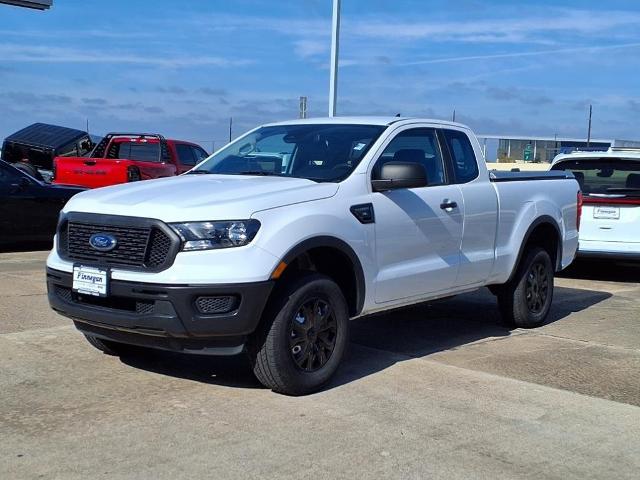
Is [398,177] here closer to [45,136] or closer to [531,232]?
[531,232]

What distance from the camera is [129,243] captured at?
15.5ft

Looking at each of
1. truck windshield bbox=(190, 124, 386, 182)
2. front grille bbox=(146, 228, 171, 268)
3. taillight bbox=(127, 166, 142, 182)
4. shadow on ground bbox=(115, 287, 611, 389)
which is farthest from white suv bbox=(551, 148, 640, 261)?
taillight bbox=(127, 166, 142, 182)

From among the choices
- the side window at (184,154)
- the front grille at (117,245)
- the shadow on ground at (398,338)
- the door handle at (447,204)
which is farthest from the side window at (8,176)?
the door handle at (447,204)

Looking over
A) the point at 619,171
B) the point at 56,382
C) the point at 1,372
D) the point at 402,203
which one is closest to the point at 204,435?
the point at 56,382

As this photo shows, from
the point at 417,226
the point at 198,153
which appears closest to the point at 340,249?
the point at 417,226

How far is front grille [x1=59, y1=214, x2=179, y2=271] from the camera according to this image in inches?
182

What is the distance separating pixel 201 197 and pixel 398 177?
1454 mm

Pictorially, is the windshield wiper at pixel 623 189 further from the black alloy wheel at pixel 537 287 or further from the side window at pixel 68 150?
the side window at pixel 68 150

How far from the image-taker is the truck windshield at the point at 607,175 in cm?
1049

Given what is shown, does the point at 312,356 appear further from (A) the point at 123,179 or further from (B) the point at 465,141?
(A) the point at 123,179

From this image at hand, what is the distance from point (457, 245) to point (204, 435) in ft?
9.54

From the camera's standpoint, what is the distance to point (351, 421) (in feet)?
15.0

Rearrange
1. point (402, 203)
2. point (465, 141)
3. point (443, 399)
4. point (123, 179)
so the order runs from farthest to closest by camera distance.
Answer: point (123, 179), point (465, 141), point (402, 203), point (443, 399)

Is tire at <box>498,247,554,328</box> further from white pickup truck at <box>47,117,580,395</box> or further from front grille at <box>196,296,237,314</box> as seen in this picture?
front grille at <box>196,296,237,314</box>
